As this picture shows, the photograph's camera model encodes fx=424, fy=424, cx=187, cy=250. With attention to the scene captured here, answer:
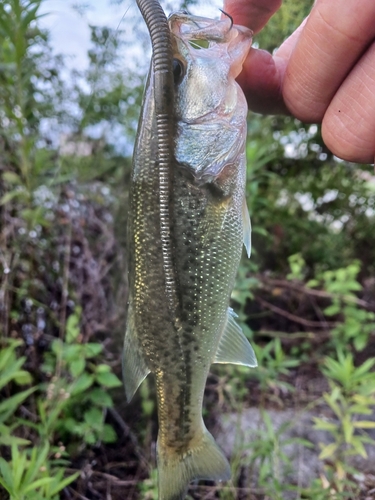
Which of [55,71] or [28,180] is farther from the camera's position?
[55,71]

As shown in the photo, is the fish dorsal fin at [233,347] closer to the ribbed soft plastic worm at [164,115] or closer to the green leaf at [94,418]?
the ribbed soft plastic worm at [164,115]

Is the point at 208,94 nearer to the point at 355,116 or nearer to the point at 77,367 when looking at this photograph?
the point at 355,116

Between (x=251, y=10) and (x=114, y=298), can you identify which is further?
(x=114, y=298)

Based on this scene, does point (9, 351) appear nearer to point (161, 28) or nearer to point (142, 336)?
point (142, 336)

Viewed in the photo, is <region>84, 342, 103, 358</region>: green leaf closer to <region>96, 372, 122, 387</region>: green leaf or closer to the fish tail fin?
<region>96, 372, 122, 387</region>: green leaf

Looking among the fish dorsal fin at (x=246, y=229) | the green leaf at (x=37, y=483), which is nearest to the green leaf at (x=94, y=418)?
the green leaf at (x=37, y=483)

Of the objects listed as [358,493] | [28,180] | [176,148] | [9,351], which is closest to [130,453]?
[9,351]

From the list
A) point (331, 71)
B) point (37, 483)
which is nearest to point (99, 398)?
point (37, 483)
